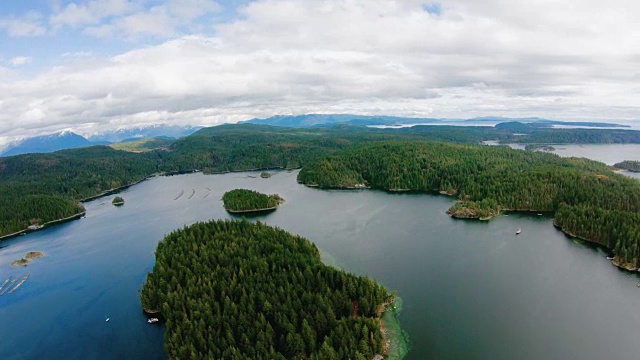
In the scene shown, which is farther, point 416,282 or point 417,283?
point 416,282

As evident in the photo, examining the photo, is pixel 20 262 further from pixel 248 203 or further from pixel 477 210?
pixel 477 210

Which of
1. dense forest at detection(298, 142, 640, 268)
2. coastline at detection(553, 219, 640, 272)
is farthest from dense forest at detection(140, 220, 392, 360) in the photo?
dense forest at detection(298, 142, 640, 268)

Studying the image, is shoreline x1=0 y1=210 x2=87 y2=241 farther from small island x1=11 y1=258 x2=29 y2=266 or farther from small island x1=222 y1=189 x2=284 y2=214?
small island x1=222 y1=189 x2=284 y2=214

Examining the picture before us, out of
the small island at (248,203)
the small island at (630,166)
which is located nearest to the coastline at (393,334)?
the small island at (248,203)

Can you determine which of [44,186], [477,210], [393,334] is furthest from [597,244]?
[44,186]

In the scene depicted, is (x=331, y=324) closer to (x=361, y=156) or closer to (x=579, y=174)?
(x=579, y=174)

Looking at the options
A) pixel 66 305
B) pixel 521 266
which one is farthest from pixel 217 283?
pixel 521 266

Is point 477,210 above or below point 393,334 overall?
above
